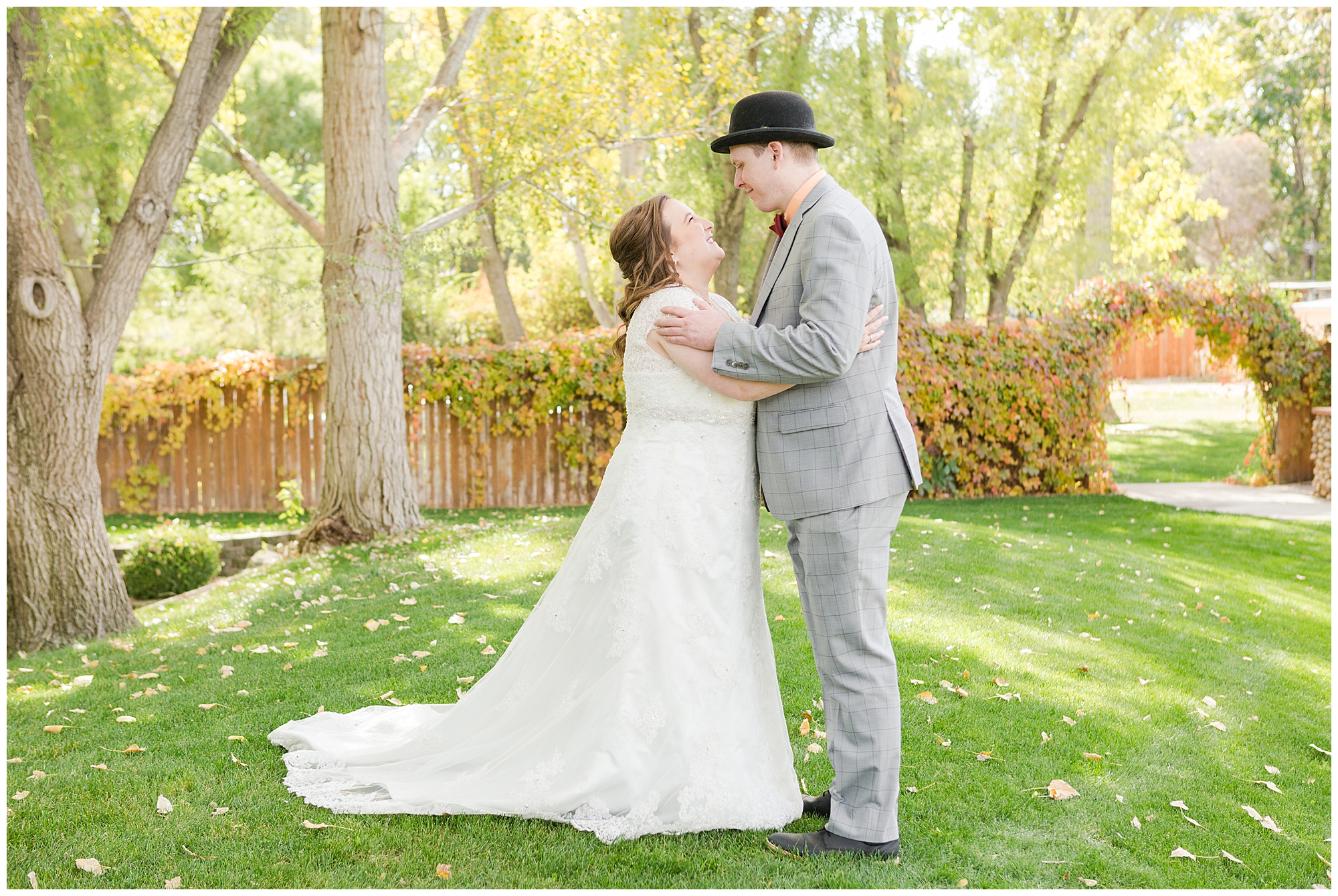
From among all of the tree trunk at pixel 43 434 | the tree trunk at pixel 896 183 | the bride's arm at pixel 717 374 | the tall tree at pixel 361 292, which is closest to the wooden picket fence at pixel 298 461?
the tall tree at pixel 361 292

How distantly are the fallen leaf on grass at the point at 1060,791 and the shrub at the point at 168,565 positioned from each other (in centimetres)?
690

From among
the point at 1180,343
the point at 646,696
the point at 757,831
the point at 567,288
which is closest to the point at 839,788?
the point at 757,831

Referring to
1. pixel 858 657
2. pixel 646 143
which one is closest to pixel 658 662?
pixel 858 657

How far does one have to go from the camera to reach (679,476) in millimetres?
3094

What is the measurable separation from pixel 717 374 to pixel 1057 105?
1398 cm

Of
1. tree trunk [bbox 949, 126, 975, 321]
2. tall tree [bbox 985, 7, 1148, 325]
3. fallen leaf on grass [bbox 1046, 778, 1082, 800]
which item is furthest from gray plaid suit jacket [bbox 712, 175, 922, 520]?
tree trunk [bbox 949, 126, 975, 321]

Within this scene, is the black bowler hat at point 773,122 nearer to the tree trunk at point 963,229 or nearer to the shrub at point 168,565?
the shrub at point 168,565

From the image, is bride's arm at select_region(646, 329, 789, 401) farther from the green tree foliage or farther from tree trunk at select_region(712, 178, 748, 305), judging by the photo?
tree trunk at select_region(712, 178, 748, 305)

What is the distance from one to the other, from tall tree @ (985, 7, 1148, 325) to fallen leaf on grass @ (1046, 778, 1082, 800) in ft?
38.0

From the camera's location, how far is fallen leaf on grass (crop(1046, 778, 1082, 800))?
3.43 meters

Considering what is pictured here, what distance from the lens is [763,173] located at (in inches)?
116

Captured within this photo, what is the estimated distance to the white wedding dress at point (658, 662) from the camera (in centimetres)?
301

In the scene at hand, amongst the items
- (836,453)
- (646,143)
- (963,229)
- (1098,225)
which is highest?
(646,143)

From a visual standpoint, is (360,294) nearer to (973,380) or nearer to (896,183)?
(973,380)
